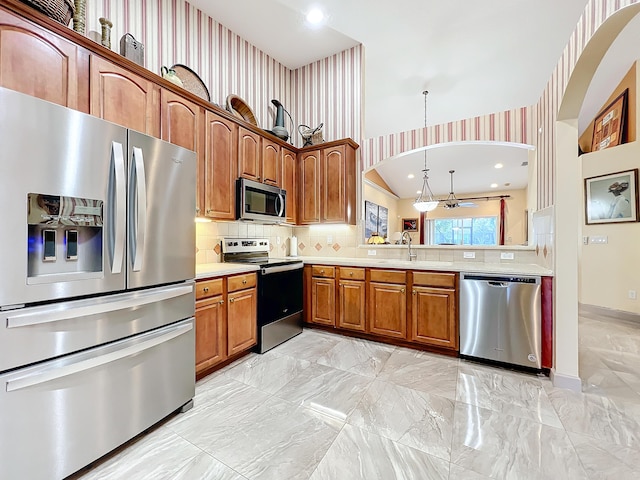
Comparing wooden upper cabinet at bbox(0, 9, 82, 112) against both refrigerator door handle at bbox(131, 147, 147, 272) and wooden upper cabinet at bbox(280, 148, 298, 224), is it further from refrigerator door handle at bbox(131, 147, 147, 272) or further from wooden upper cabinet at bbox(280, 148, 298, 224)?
wooden upper cabinet at bbox(280, 148, 298, 224)

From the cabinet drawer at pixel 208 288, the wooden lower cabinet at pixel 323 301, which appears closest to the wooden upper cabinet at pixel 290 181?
the wooden lower cabinet at pixel 323 301

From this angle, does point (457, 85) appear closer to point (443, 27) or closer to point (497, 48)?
point (497, 48)

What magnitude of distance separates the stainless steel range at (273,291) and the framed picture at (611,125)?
486 cm

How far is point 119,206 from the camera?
1.38 m

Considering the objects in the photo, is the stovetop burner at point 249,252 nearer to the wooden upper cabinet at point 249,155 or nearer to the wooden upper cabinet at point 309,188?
the wooden upper cabinet at point 309,188

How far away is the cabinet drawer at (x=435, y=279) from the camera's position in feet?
8.63

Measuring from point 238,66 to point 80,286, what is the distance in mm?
3192

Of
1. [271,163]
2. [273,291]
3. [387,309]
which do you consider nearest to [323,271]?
[273,291]

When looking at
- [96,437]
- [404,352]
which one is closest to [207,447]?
[96,437]

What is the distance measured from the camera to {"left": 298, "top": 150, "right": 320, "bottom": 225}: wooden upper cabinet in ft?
11.8

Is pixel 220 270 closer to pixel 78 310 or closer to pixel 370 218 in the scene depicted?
pixel 78 310

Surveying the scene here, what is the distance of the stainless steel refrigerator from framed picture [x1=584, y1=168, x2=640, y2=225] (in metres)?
5.44

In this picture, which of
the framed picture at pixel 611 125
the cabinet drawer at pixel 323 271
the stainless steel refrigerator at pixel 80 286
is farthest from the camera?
the framed picture at pixel 611 125

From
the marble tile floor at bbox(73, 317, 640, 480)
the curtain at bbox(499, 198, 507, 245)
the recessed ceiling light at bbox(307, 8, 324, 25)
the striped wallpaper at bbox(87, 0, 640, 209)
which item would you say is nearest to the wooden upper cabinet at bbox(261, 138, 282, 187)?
the striped wallpaper at bbox(87, 0, 640, 209)
